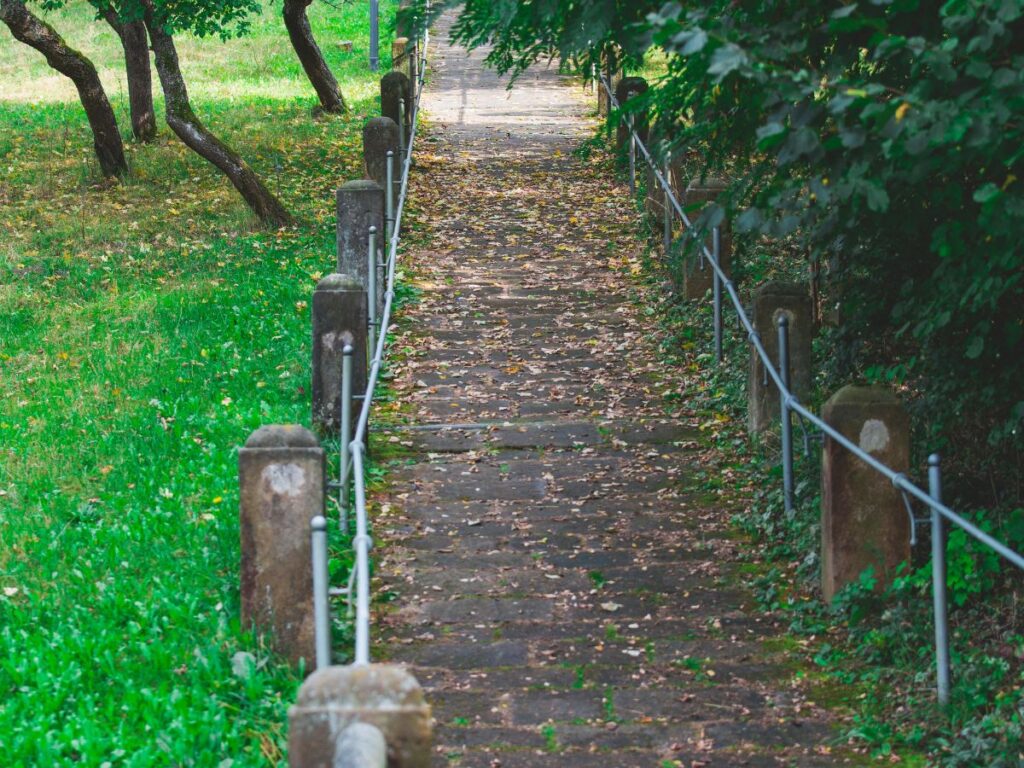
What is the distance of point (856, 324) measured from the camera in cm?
730

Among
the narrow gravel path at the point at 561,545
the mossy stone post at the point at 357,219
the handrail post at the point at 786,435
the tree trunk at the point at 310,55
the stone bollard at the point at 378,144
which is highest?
the tree trunk at the point at 310,55

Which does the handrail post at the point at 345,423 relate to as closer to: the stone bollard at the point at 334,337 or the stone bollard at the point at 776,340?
the stone bollard at the point at 334,337

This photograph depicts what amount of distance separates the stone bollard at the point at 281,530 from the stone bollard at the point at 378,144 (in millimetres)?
7265

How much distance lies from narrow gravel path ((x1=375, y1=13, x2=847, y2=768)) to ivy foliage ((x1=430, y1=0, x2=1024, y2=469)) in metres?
1.51

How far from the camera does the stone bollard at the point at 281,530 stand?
5.61 meters

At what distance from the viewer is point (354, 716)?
335cm

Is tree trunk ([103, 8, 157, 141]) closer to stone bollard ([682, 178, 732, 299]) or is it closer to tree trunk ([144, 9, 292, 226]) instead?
tree trunk ([144, 9, 292, 226])

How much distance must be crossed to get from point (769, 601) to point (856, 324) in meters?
1.73

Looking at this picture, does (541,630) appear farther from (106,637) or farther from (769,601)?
(106,637)

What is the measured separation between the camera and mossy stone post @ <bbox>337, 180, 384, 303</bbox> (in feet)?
34.9

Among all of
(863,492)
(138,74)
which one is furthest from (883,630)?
(138,74)

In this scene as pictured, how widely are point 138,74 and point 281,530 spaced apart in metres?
15.5

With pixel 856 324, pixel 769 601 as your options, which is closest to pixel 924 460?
pixel 856 324

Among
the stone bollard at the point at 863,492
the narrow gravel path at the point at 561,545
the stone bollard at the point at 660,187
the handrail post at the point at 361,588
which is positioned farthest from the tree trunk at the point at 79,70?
the stone bollard at the point at 863,492
